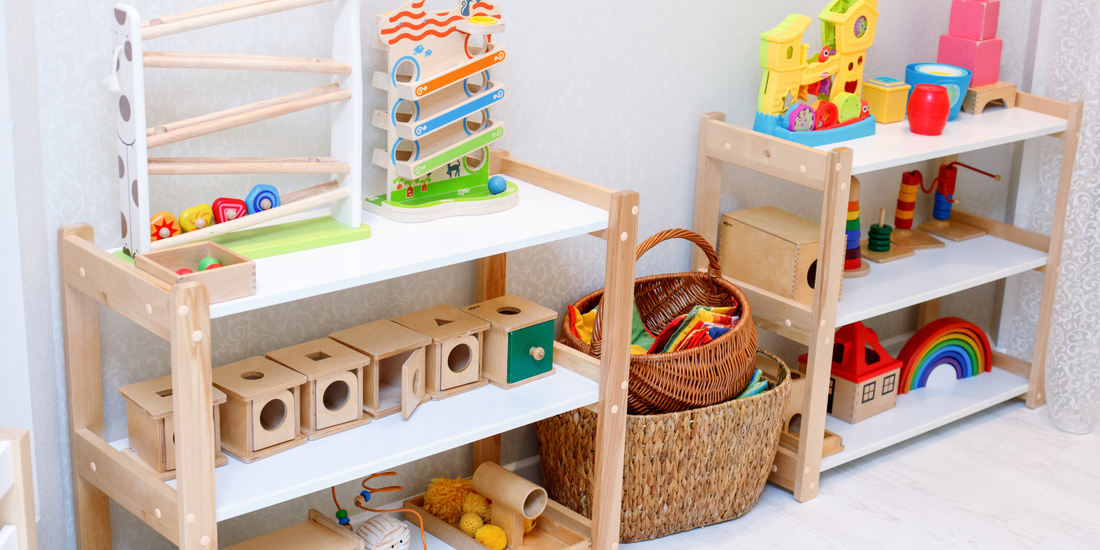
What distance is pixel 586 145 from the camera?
82.3 inches

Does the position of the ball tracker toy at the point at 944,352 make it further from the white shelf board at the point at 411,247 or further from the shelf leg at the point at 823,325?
the white shelf board at the point at 411,247

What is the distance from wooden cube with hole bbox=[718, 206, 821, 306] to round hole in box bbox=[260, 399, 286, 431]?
1.10m

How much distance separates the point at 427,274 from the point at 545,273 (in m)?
0.28

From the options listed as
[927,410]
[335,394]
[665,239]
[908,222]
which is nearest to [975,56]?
[908,222]

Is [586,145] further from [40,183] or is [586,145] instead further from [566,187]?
[40,183]

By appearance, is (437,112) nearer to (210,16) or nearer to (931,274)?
(210,16)

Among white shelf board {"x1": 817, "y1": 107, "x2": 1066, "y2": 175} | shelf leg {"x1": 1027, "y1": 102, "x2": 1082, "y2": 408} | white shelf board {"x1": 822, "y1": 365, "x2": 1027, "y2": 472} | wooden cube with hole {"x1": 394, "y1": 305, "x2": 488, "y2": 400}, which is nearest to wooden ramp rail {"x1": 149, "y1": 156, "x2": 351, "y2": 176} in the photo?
wooden cube with hole {"x1": 394, "y1": 305, "x2": 488, "y2": 400}

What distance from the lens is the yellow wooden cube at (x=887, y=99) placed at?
239 centimetres

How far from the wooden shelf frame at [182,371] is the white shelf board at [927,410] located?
70cm

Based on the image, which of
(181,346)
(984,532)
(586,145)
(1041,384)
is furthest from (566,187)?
(1041,384)

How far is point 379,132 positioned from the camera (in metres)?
1.82

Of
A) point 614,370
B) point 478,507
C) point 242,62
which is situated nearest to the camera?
point 242,62

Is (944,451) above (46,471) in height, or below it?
below

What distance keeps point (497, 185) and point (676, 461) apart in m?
0.66
